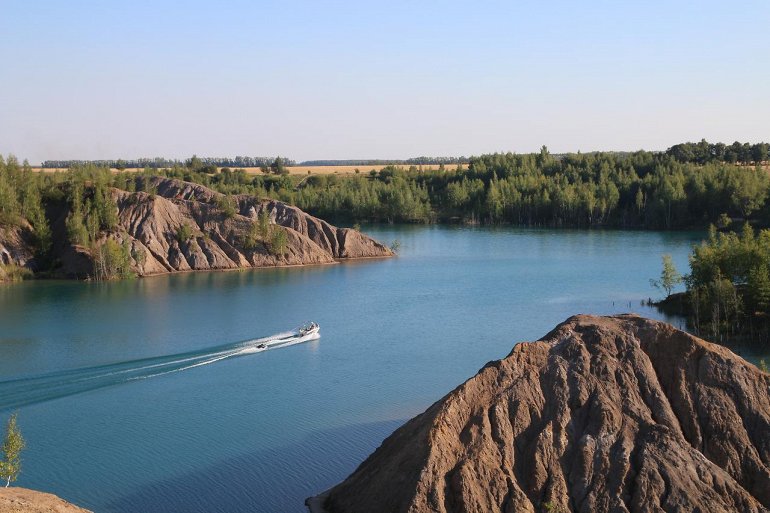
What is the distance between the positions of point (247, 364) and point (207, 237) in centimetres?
4230

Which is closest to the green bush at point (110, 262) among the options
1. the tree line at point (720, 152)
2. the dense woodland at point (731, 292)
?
the dense woodland at point (731, 292)

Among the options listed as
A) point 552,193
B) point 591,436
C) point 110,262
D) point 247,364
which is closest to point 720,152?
point 552,193

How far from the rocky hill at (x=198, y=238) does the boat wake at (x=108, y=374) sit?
1291 inches

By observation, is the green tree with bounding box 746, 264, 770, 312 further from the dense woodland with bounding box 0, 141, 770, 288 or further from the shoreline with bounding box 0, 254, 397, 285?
the dense woodland with bounding box 0, 141, 770, 288

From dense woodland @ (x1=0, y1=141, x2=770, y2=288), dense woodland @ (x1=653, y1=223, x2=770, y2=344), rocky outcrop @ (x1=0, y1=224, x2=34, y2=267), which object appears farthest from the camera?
dense woodland @ (x1=0, y1=141, x2=770, y2=288)

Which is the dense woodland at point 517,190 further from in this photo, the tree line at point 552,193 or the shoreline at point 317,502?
the shoreline at point 317,502

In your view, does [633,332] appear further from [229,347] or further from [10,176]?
[10,176]

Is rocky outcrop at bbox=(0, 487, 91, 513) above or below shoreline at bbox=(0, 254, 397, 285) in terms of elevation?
above

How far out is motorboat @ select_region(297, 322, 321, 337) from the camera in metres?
48.2

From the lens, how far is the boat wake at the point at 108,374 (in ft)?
117

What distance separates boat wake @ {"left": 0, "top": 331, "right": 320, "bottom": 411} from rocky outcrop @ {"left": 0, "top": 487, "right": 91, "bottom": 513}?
14.6m

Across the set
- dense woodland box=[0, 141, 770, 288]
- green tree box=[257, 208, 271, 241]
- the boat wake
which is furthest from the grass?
the boat wake

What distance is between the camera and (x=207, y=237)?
82375mm

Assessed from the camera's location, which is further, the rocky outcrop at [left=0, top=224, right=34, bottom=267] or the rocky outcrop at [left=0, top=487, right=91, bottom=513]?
the rocky outcrop at [left=0, top=224, right=34, bottom=267]
